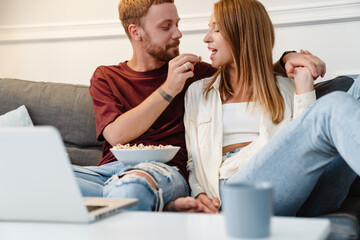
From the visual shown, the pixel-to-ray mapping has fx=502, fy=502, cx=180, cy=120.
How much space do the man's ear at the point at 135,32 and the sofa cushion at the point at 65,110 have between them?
1.19 feet

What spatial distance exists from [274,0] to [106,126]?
3.59ft

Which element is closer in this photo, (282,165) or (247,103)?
(282,165)

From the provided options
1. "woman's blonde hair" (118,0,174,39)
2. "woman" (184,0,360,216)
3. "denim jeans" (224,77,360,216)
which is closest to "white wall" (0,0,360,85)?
"woman's blonde hair" (118,0,174,39)

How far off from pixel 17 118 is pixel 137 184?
3.60 feet

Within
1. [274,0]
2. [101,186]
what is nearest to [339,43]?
[274,0]

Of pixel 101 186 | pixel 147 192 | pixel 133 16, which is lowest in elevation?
pixel 101 186

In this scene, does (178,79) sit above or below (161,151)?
above

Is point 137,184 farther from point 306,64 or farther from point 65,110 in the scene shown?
point 65,110

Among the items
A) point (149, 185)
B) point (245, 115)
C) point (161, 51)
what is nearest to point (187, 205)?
point (149, 185)

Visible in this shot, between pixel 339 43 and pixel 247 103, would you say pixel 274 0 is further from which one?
pixel 247 103

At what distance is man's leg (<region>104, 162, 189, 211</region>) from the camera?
135 cm

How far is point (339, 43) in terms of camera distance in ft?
7.70

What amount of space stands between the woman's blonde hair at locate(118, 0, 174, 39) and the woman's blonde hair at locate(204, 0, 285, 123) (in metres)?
0.36

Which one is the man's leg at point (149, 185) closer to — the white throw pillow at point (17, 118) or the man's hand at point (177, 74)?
the man's hand at point (177, 74)
